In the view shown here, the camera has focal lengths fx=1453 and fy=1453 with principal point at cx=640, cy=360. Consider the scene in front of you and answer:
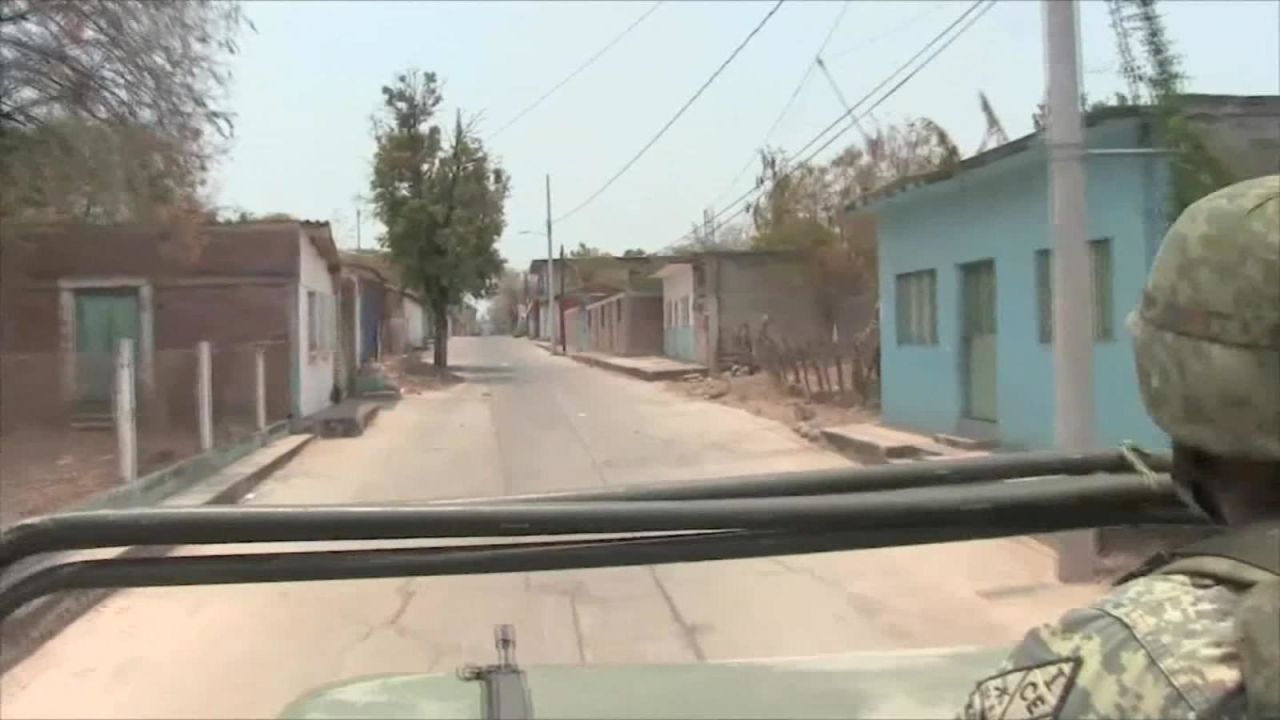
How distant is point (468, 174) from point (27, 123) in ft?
83.9

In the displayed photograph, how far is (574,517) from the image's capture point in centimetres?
152

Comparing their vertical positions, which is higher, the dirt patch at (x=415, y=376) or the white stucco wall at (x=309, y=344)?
the white stucco wall at (x=309, y=344)

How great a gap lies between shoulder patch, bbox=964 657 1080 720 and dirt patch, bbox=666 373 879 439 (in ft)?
57.3

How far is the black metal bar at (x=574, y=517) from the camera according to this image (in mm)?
1448

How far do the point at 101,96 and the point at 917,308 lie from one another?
954 cm

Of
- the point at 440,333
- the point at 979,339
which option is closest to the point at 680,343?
the point at 440,333

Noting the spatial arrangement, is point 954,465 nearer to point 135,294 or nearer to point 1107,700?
point 1107,700

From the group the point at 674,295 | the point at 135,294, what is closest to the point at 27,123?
the point at 135,294

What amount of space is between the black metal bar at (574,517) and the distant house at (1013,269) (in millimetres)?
6592

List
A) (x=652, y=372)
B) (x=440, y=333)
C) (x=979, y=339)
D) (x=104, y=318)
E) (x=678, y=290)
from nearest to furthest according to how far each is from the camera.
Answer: (x=979, y=339) < (x=104, y=318) < (x=652, y=372) < (x=440, y=333) < (x=678, y=290)

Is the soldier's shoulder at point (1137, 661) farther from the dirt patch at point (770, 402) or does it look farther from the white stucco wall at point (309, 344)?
the white stucco wall at point (309, 344)

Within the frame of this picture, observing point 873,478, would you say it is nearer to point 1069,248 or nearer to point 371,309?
point 1069,248

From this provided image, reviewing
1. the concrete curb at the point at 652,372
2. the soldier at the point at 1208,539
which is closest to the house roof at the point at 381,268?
the concrete curb at the point at 652,372

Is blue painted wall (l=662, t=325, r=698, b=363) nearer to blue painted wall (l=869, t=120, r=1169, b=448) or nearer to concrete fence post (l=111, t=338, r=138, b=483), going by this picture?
blue painted wall (l=869, t=120, r=1169, b=448)
